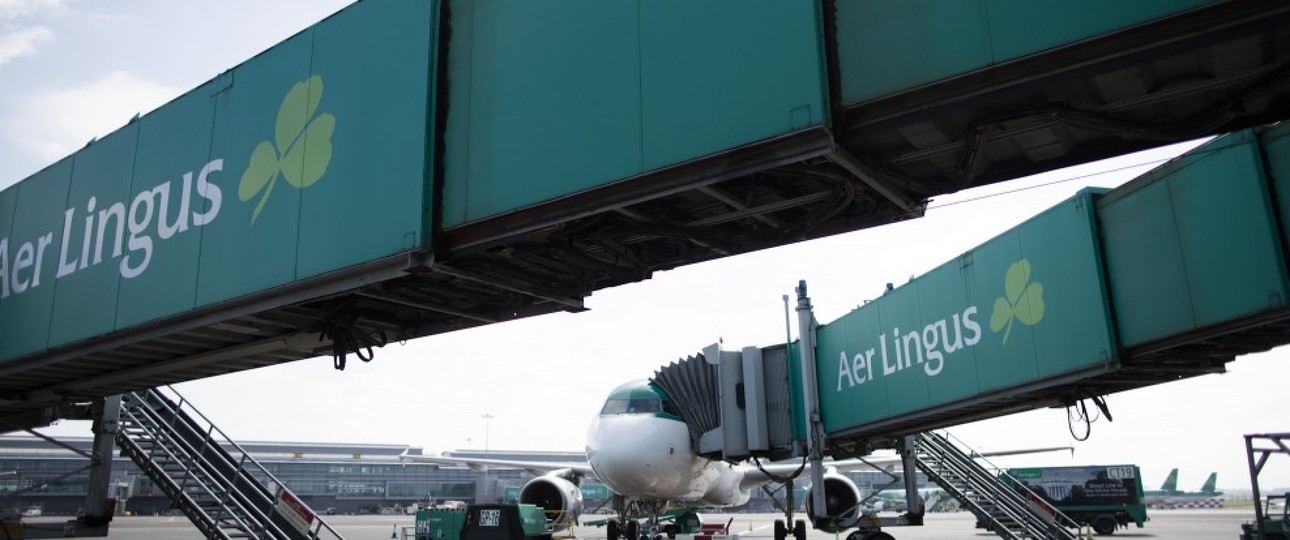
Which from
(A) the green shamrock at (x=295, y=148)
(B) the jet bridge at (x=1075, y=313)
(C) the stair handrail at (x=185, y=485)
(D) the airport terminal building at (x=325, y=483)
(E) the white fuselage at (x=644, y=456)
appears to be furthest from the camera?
(D) the airport terminal building at (x=325, y=483)

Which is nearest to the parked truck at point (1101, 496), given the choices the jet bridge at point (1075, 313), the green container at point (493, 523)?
the jet bridge at point (1075, 313)

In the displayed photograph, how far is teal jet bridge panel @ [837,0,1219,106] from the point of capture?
5125 mm

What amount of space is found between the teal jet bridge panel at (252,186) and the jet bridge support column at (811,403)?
37.7 feet

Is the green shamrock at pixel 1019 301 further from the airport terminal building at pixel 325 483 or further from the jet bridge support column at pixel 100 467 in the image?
the airport terminal building at pixel 325 483

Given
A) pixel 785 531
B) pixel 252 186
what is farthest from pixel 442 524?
pixel 785 531

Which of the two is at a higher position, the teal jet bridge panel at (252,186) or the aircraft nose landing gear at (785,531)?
the teal jet bridge panel at (252,186)

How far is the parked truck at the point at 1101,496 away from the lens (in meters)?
39.5

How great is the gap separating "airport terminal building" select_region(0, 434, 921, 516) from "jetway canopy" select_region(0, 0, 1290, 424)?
61.4 metres

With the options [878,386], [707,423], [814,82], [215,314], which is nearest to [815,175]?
[814,82]

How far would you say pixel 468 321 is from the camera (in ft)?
35.8

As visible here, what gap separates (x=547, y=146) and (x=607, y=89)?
766 mm

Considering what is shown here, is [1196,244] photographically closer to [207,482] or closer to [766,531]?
[207,482]

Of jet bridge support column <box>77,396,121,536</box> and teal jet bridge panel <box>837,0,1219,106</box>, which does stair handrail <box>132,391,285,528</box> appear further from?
teal jet bridge panel <box>837,0,1219,106</box>

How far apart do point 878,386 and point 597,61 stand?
34.1ft
